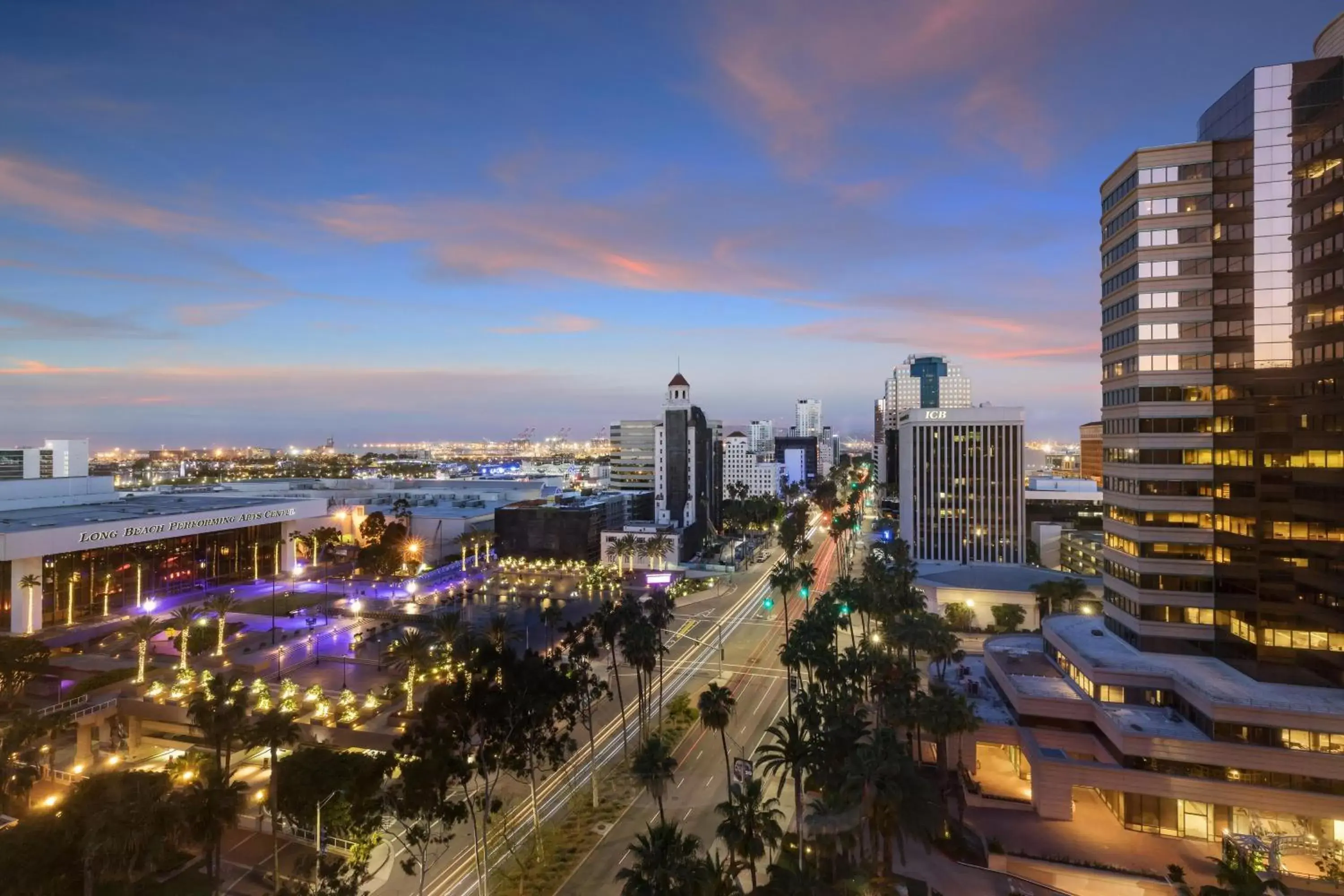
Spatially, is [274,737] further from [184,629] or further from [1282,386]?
[1282,386]

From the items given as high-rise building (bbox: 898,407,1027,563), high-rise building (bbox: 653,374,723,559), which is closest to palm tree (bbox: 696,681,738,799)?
high-rise building (bbox: 653,374,723,559)

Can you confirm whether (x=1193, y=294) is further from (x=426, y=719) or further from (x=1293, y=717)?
(x=426, y=719)

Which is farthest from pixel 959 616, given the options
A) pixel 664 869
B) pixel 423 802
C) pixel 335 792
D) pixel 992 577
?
pixel 335 792

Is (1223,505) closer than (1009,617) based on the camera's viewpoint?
Yes

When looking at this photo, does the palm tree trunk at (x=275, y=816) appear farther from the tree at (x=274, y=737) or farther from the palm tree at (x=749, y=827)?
the palm tree at (x=749, y=827)

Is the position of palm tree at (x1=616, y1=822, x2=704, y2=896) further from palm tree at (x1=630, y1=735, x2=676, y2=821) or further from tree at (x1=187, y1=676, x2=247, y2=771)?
tree at (x1=187, y1=676, x2=247, y2=771)
